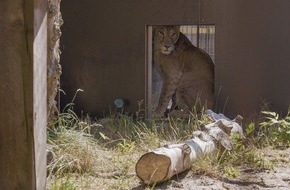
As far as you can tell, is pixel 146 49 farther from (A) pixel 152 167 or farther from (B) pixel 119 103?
(A) pixel 152 167

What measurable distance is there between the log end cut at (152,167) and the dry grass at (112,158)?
132 mm

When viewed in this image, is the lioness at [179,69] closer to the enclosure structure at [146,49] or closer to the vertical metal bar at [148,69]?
the vertical metal bar at [148,69]

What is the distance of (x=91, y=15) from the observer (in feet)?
23.9

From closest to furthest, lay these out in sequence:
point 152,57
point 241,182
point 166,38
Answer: point 241,182, point 166,38, point 152,57

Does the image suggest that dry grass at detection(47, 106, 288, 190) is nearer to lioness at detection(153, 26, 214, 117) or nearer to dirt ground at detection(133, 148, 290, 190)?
dirt ground at detection(133, 148, 290, 190)

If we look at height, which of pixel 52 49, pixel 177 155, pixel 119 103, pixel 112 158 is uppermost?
pixel 52 49

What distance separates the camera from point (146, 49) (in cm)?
712

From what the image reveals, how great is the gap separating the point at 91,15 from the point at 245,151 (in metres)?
3.39

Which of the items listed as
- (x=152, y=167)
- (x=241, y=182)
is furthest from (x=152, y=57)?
(x=152, y=167)

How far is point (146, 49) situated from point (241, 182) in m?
3.35

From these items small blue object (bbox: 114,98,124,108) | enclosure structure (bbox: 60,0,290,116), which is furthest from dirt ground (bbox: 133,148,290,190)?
small blue object (bbox: 114,98,124,108)
